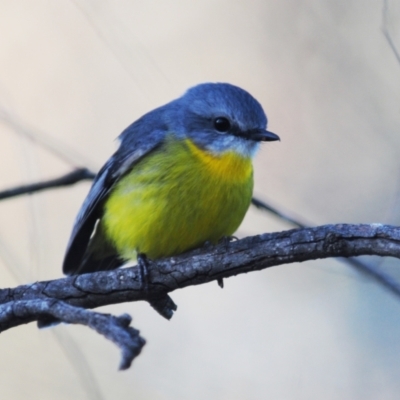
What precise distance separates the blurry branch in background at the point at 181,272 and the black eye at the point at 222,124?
3.41 ft

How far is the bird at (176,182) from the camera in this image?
382 centimetres

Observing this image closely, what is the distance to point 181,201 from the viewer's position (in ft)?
12.5

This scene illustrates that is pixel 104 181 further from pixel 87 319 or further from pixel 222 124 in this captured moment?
pixel 87 319

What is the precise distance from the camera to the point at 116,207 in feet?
13.4

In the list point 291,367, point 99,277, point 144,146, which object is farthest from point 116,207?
point 291,367

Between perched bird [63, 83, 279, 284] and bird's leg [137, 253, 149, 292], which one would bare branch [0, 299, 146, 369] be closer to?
bird's leg [137, 253, 149, 292]

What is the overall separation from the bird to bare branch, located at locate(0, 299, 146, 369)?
1184 millimetres

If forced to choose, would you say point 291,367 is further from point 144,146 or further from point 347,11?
point 347,11

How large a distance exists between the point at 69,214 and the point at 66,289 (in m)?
2.78

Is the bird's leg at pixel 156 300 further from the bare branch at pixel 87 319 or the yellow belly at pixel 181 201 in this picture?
the bare branch at pixel 87 319

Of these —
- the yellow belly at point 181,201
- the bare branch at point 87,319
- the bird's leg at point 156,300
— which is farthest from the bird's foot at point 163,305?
the bare branch at point 87,319

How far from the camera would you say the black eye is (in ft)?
13.6

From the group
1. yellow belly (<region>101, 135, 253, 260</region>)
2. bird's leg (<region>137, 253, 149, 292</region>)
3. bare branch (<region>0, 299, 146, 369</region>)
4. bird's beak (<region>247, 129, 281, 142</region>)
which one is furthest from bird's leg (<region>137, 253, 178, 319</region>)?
bird's beak (<region>247, 129, 281, 142</region>)

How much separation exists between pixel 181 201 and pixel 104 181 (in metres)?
0.67
